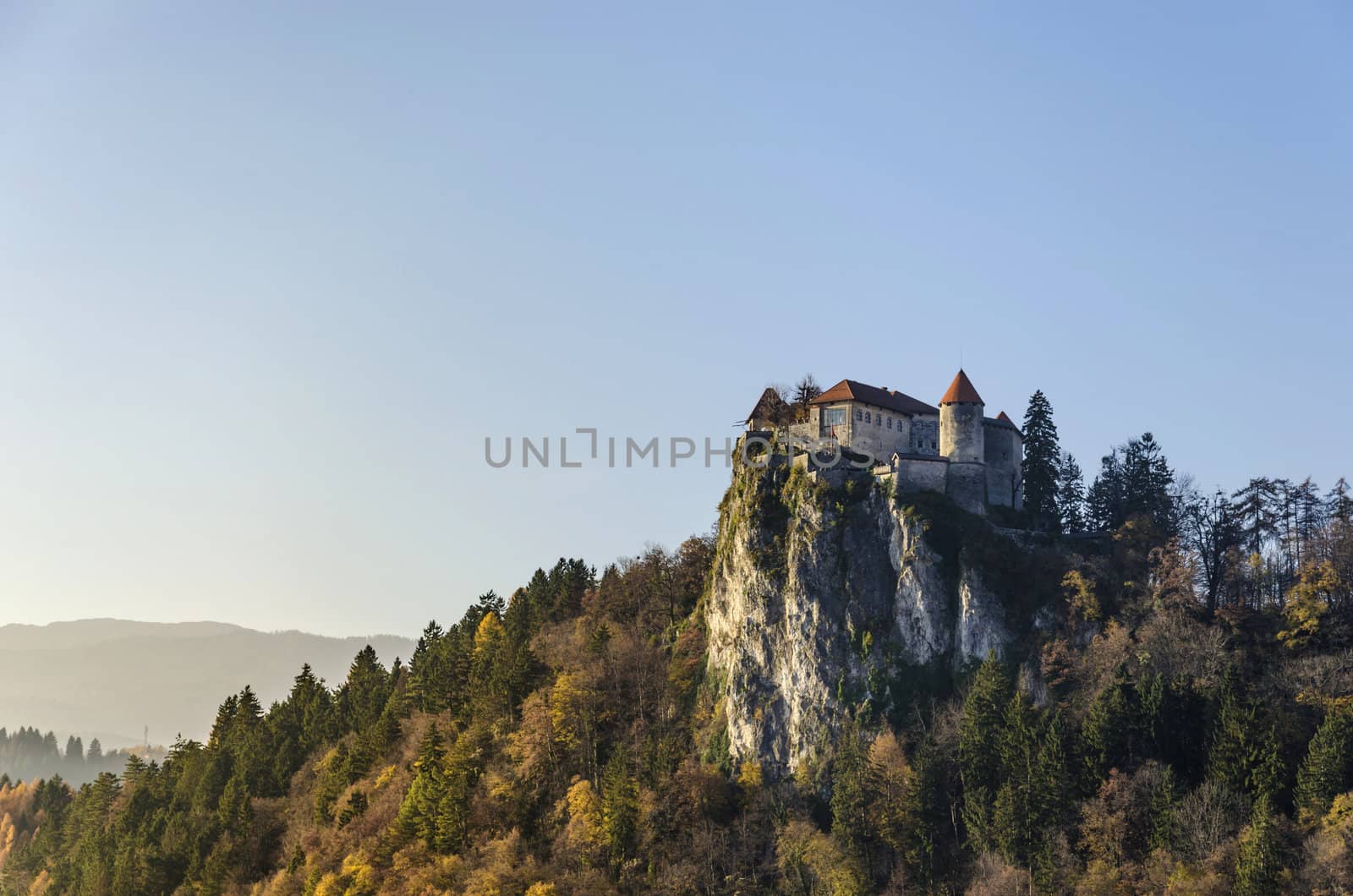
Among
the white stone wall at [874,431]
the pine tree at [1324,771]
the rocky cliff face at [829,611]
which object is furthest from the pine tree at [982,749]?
the white stone wall at [874,431]

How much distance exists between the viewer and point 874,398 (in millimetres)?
95688

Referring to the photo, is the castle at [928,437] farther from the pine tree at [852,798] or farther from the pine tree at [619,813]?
the pine tree at [619,813]

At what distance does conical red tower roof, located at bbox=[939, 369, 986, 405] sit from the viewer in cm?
9344

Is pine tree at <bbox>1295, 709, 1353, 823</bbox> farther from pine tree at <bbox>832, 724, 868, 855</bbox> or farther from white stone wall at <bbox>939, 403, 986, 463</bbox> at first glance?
white stone wall at <bbox>939, 403, 986, 463</bbox>

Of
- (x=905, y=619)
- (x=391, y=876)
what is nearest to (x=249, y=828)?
(x=391, y=876)

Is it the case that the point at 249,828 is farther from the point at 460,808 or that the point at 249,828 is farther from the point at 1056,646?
the point at 1056,646

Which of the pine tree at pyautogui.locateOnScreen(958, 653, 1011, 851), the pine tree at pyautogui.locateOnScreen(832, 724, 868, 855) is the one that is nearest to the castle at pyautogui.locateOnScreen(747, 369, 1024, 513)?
the pine tree at pyautogui.locateOnScreen(958, 653, 1011, 851)

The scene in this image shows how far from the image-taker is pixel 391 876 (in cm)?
8700

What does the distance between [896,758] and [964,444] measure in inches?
962

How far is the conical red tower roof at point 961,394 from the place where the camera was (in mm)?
93438

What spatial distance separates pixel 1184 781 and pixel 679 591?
4456 cm

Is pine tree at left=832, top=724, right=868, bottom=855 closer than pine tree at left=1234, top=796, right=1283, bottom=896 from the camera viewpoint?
No

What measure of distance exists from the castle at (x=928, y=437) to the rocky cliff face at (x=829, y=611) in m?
2.94

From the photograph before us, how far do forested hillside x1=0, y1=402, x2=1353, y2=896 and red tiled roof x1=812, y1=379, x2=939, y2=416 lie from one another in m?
9.47
